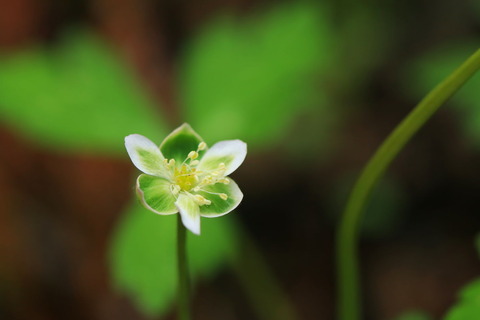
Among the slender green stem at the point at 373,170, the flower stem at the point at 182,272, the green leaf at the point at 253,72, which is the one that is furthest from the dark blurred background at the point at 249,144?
the flower stem at the point at 182,272

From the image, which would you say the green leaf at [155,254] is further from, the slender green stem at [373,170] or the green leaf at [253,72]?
the slender green stem at [373,170]

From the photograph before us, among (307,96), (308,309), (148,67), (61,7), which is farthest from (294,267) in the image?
(61,7)

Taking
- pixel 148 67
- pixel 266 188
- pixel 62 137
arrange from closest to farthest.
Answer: pixel 62 137 → pixel 266 188 → pixel 148 67

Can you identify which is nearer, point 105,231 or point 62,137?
point 62,137

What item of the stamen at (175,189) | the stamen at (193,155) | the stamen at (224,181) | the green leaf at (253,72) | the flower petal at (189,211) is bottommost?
the flower petal at (189,211)

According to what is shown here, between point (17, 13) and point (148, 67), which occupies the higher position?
point (17, 13)

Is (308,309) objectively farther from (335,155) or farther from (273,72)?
(273,72)
